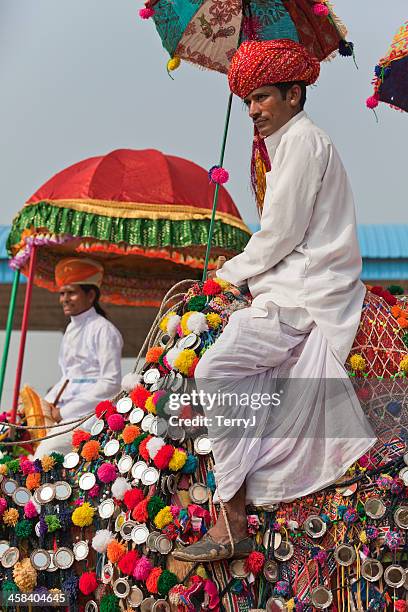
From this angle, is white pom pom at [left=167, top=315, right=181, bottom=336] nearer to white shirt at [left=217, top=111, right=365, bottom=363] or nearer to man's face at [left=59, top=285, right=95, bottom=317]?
white shirt at [left=217, top=111, right=365, bottom=363]

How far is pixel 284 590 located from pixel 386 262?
8.00 meters

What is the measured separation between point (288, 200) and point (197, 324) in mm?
584

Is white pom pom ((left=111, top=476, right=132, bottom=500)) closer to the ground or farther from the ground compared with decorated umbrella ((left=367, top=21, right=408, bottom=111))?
closer to the ground

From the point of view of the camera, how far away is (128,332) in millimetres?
12344

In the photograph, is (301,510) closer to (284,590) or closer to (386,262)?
(284,590)

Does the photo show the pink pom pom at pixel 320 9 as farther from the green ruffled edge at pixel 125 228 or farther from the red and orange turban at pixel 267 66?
the green ruffled edge at pixel 125 228

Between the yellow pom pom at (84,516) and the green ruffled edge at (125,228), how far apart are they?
4.02 m

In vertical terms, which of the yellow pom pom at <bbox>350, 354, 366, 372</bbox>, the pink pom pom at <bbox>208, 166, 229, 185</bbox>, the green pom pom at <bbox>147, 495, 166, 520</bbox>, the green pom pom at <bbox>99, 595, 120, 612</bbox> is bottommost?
the green pom pom at <bbox>99, 595, 120, 612</bbox>

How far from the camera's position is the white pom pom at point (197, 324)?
3740mm

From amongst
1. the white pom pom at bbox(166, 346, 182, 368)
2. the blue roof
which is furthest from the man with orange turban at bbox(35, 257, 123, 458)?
the blue roof

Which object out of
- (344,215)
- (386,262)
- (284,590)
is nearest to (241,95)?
(344,215)

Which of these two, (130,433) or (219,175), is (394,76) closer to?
(219,175)

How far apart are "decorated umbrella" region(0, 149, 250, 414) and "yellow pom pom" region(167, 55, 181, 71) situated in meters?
2.08

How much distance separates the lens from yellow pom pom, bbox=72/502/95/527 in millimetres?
3805
